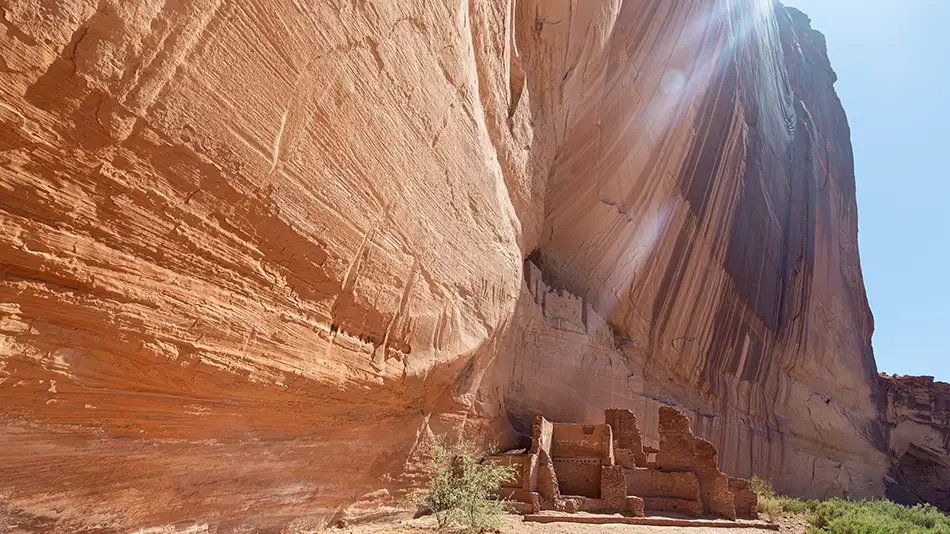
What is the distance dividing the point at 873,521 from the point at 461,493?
9.92m

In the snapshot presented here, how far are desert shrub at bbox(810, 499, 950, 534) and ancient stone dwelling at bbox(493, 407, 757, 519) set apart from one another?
1.70 m

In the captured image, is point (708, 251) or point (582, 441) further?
point (708, 251)

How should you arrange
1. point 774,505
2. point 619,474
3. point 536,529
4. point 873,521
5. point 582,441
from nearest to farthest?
point 536,529 < point 619,474 < point 582,441 < point 873,521 < point 774,505

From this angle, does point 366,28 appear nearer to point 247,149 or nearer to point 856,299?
point 247,149

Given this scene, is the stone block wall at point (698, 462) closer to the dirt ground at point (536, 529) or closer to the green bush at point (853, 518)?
the dirt ground at point (536, 529)

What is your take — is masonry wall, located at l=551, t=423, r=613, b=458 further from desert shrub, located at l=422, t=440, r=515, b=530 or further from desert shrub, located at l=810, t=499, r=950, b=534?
desert shrub, located at l=810, t=499, r=950, b=534

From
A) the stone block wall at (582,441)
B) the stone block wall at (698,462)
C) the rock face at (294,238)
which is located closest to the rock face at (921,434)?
the stone block wall at (698,462)

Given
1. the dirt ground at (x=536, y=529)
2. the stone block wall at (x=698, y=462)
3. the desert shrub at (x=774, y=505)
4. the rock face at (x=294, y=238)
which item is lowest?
the dirt ground at (x=536, y=529)

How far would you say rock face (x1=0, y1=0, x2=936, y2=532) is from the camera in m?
4.11

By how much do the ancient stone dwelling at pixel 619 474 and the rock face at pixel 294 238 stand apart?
1.10 meters

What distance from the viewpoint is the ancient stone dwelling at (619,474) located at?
1066 centimetres

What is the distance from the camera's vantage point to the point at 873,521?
43.0ft

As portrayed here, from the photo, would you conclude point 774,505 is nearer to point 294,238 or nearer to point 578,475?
point 578,475

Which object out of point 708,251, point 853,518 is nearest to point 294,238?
point 853,518
